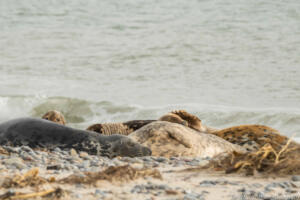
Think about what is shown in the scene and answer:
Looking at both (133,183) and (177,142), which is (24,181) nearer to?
(133,183)

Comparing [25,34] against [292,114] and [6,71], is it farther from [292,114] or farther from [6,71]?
[292,114]

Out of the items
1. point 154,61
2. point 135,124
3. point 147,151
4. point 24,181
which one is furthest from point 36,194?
point 154,61

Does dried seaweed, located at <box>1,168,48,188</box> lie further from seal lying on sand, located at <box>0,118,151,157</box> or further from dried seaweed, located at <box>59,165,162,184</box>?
seal lying on sand, located at <box>0,118,151,157</box>

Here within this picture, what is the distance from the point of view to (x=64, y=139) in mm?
5594

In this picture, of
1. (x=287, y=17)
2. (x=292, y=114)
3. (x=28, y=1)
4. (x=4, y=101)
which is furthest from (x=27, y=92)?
(x=28, y=1)

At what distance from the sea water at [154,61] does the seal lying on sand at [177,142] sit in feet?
11.1

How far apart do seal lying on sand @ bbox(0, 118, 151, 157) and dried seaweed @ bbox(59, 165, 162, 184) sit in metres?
1.41

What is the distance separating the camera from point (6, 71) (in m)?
14.4

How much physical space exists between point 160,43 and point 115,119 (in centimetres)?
561

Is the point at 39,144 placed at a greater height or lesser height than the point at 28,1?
lesser

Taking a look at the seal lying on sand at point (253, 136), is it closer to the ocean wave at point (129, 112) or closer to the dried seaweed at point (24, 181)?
the ocean wave at point (129, 112)

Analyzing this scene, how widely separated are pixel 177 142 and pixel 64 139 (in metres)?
1.12

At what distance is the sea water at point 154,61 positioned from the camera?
10680mm

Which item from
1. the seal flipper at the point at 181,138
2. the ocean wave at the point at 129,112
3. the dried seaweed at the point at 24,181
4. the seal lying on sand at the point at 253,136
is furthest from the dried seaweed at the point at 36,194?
the ocean wave at the point at 129,112
